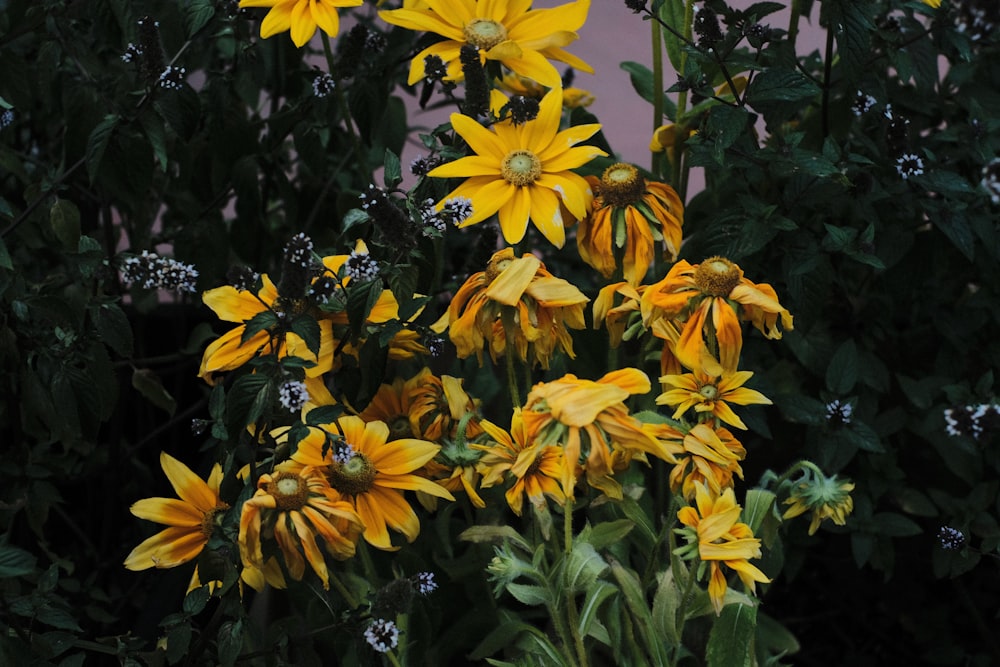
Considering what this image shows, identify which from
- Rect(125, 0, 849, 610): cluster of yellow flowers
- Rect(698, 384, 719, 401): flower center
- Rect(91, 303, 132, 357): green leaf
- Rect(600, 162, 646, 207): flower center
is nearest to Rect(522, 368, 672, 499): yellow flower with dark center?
Rect(125, 0, 849, 610): cluster of yellow flowers

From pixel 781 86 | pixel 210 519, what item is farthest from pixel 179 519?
pixel 781 86

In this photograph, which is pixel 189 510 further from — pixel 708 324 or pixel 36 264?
pixel 36 264

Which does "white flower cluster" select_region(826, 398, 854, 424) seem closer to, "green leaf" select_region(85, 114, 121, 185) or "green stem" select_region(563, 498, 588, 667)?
"green stem" select_region(563, 498, 588, 667)

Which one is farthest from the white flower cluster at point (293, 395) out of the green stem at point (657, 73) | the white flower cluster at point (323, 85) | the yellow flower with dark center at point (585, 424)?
the green stem at point (657, 73)

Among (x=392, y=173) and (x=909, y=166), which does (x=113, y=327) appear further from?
(x=909, y=166)

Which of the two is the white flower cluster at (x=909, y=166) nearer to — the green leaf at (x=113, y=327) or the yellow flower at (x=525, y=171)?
the yellow flower at (x=525, y=171)

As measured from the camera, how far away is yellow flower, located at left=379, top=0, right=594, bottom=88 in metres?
0.75

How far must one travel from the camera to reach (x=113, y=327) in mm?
728

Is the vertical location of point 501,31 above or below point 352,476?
above

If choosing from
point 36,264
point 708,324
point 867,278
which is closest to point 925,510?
point 867,278

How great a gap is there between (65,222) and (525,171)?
1.06ft

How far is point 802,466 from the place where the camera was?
667 millimetres

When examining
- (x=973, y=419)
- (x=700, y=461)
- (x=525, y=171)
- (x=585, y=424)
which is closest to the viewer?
(x=585, y=424)

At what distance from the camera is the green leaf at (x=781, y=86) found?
764mm
